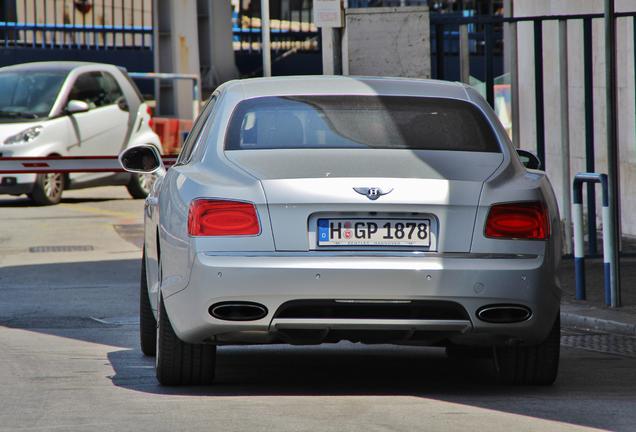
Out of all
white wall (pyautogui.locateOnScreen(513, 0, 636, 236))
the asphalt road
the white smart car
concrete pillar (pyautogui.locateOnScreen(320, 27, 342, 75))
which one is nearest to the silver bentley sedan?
the asphalt road

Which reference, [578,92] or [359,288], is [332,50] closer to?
[578,92]

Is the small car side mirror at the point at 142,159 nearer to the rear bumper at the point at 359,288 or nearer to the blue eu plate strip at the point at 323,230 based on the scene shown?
the rear bumper at the point at 359,288

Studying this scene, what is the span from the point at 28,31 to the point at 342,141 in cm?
3516

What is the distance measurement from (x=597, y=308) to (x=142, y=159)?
353cm

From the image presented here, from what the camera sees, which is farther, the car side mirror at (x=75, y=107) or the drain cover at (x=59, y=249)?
the car side mirror at (x=75, y=107)

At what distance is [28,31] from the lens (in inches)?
1640

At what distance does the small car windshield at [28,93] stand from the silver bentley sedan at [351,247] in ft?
46.9

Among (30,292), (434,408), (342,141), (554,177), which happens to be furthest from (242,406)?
(554,177)

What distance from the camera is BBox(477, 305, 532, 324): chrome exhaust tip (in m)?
7.11

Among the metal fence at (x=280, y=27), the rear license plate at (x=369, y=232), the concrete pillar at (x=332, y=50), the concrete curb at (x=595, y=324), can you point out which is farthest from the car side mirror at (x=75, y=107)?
the metal fence at (x=280, y=27)

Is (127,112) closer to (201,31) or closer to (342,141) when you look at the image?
(342,141)

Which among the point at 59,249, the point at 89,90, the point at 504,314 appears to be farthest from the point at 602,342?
the point at 89,90

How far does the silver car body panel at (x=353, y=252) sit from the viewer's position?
22.9 ft

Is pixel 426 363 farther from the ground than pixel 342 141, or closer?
closer
